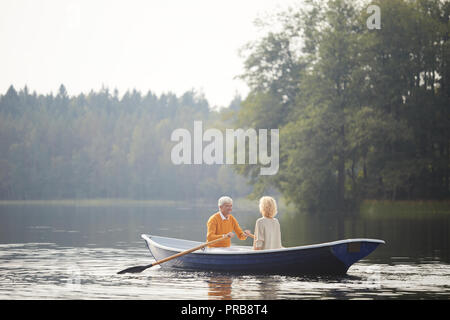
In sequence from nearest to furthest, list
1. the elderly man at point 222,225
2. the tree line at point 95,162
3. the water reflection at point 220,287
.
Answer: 1. the water reflection at point 220,287
2. the elderly man at point 222,225
3. the tree line at point 95,162

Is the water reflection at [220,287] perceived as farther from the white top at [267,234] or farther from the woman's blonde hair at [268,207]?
the woman's blonde hair at [268,207]

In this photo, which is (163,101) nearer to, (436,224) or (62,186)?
(62,186)

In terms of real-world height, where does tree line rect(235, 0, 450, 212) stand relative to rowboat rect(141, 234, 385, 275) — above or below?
above

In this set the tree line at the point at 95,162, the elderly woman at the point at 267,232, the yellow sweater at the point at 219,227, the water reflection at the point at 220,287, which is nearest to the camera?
the water reflection at the point at 220,287

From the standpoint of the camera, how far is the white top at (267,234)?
14023 millimetres

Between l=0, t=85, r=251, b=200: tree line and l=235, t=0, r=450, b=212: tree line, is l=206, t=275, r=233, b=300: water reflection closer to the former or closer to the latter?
l=235, t=0, r=450, b=212: tree line

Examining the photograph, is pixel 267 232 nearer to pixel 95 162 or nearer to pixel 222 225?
pixel 222 225

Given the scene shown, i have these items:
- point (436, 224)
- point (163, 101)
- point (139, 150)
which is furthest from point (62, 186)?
point (436, 224)

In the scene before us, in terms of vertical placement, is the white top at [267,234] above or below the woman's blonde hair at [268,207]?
below

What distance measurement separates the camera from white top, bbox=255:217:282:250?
14023 mm

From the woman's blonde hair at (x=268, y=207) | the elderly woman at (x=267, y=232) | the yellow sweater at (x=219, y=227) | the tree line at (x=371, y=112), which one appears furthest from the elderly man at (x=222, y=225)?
the tree line at (x=371, y=112)

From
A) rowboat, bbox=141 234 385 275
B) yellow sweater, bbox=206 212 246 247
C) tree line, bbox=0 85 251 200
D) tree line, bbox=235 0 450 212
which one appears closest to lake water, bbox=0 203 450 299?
rowboat, bbox=141 234 385 275

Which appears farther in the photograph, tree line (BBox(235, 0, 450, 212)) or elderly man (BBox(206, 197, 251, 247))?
tree line (BBox(235, 0, 450, 212))
